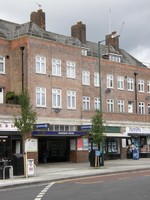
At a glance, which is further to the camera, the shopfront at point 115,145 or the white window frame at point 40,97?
the shopfront at point 115,145

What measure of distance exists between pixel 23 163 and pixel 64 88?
16006mm

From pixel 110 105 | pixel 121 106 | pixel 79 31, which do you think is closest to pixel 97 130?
pixel 110 105

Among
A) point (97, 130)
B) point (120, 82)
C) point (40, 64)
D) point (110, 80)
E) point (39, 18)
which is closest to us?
point (97, 130)

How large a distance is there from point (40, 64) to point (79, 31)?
55.1ft

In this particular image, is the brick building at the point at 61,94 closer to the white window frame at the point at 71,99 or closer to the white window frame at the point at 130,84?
the white window frame at the point at 71,99

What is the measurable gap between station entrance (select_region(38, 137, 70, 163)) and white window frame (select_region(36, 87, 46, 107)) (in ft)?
11.3

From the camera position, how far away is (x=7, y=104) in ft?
117

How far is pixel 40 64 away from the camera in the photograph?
39.6 metres

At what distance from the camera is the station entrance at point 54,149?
40.8 metres

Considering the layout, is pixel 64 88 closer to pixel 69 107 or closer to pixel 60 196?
pixel 69 107

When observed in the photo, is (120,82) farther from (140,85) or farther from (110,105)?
(140,85)

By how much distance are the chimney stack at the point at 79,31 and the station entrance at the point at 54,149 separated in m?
17.1

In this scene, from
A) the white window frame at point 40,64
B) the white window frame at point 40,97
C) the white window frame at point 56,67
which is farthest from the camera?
the white window frame at point 56,67

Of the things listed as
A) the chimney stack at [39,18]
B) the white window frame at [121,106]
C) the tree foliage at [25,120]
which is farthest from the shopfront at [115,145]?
the tree foliage at [25,120]
